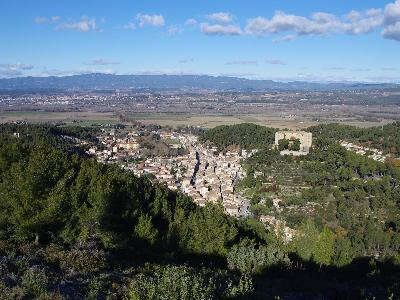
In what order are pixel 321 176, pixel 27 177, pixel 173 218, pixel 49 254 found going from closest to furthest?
1. pixel 49 254
2. pixel 27 177
3. pixel 173 218
4. pixel 321 176

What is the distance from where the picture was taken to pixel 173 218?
→ 69.3 feet

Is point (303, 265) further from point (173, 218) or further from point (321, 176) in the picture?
point (321, 176)

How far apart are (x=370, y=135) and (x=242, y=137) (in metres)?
17.8

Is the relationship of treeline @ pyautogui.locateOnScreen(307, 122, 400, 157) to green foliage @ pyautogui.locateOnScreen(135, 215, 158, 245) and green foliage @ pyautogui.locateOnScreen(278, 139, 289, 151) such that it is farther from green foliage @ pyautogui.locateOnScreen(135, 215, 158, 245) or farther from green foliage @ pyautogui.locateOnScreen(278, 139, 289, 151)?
green foliage @ pyautogui.locateOnScreen(135, 215, 158, 245)

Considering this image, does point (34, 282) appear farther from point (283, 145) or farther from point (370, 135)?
point (370, 135)

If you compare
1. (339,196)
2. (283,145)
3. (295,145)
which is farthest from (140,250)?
(283,145)

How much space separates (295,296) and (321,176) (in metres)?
30.6

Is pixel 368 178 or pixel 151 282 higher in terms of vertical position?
pixel 151 282

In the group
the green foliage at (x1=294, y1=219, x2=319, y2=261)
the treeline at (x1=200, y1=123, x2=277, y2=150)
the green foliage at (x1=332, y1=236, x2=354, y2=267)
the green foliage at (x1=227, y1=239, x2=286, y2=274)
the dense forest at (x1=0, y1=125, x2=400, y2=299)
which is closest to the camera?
the dense forest at (x1=0, y1=125, x2=400, y2=299)

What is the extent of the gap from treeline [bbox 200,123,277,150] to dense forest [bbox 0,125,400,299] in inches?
1486

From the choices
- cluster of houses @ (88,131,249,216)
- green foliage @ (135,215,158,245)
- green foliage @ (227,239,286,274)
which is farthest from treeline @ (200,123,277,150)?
green foliage @ (227,239,286,274)

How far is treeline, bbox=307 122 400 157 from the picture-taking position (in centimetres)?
5578

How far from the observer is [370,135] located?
204 feet

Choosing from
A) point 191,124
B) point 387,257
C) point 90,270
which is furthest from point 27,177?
point 191,124
